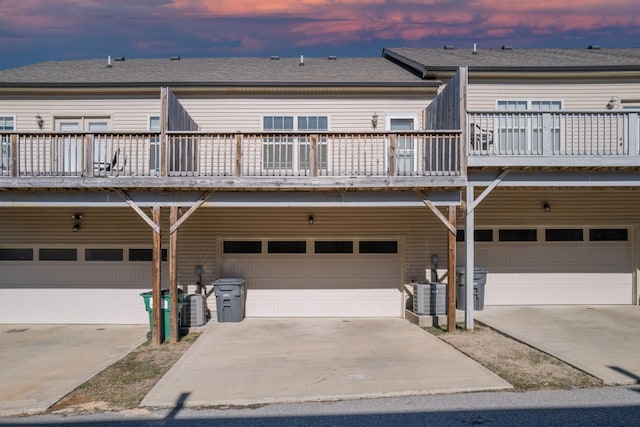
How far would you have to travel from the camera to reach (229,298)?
11695mm

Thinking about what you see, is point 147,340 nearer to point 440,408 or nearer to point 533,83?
point 440,408

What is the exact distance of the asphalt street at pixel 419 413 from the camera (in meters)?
5.70

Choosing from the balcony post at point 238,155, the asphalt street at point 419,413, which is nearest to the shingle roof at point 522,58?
the balcony post at point 238,155

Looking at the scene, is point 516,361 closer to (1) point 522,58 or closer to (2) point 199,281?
(2) point 199,281

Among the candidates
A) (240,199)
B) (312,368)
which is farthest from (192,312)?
(312,368)

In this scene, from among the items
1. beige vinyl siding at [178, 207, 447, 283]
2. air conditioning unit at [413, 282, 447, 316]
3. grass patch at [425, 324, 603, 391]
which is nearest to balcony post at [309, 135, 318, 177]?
beige vinyl siding at [178, 207, 447, 283]

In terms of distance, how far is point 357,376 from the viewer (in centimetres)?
741

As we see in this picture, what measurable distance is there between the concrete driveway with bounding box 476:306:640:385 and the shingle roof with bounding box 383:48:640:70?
590 centimetres

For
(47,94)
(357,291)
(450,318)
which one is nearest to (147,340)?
(357,291)

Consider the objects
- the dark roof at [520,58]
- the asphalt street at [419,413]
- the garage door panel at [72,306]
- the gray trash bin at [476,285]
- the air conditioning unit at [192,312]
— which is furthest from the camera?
the dark roof at [520,58]

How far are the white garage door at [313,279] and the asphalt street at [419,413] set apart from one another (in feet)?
20.1

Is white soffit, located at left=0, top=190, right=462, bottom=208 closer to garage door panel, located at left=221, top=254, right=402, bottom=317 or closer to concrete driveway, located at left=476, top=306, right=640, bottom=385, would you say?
garage door panel, located at left=221, top=254, right=402, bottom=317

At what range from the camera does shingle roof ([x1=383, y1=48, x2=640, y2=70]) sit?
12984 millimetres

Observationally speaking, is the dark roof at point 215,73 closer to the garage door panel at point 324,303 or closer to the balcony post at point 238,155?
the balcony post at point 238,155
